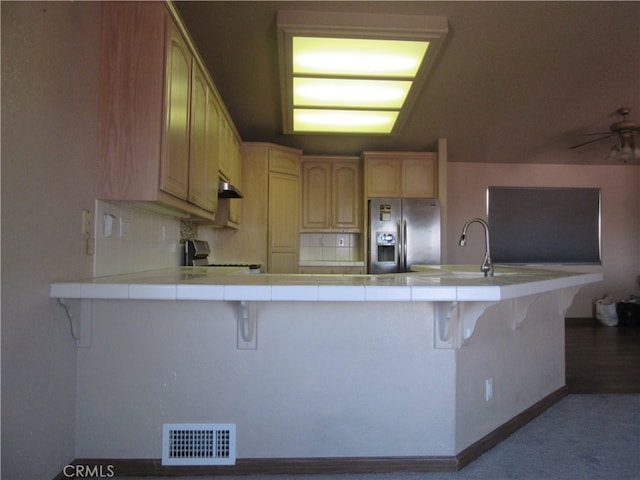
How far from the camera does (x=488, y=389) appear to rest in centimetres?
192

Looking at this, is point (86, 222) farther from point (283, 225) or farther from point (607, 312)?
→ point (607, 312)

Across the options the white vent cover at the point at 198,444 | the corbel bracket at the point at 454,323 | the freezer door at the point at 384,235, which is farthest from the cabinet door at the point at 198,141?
the freezer door at the point at 384,235

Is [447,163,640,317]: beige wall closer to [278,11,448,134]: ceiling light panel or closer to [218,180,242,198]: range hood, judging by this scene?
[278,11,448,134]: ceiling light panel

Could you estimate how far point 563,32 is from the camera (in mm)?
2473

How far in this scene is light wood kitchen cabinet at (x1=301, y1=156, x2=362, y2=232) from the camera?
5141mm

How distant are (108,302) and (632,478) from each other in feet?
7.77

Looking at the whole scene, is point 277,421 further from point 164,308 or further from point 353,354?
point 164,308

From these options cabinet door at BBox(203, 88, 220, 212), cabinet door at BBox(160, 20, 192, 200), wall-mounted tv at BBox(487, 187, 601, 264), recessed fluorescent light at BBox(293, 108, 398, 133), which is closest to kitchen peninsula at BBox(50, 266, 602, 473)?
cabinet door at BBox(160, 20, 192, 200)

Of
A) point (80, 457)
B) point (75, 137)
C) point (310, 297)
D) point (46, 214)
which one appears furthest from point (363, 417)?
point (75, 137)

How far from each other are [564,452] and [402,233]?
9.66 feet

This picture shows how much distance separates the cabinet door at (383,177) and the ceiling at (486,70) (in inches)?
8.2

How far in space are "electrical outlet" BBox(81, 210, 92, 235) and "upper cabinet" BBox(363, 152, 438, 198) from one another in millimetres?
3559

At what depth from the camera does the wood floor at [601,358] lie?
2916 millimetres

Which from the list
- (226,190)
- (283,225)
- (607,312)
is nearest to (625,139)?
(607,312)
